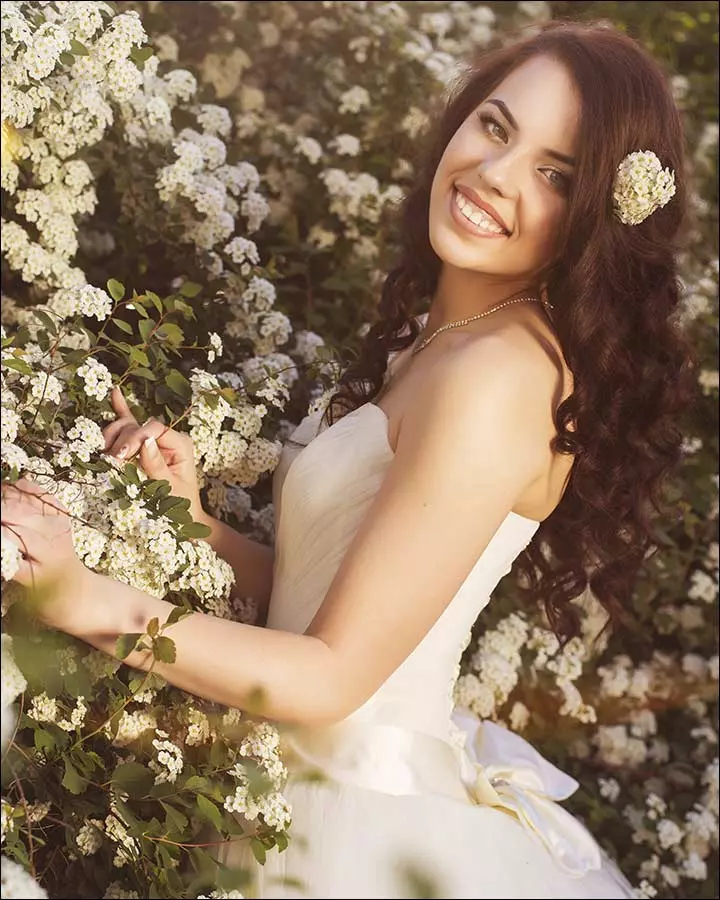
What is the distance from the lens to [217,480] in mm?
2426

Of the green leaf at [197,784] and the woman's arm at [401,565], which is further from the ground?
the woman's arm at [401,565]

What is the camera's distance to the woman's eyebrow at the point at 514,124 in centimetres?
213

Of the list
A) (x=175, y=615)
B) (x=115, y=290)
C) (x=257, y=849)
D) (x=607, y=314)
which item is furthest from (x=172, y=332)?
(x=257, y=849)

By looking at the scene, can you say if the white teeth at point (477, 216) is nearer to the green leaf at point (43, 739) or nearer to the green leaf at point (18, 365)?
the green leaf at point (18, 365)

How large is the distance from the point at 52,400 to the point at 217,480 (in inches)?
23.7

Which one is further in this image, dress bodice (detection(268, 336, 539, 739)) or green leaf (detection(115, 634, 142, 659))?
dress bodice (detection(268, 336, 539, 739))

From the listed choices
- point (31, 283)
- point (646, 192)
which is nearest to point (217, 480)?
point (31, 283)

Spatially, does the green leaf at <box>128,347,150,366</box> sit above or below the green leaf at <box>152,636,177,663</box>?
above

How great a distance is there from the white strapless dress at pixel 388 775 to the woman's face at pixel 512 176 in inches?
14.3

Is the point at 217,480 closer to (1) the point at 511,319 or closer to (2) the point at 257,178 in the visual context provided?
(1) the point at 511,319

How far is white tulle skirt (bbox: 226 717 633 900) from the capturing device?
197cm

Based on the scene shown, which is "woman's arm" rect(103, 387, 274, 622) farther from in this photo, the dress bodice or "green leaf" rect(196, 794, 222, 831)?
"green leaf" rect(196, 794, 222, 831)

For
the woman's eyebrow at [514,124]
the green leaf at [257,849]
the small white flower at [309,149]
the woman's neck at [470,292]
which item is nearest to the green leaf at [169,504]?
the green leaf at [257,849]

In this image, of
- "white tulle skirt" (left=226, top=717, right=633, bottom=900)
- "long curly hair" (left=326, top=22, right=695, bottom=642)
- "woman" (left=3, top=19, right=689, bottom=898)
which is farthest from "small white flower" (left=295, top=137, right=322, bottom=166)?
"white tulle skirt" (left=226, top=717, right=633, bottom=900)
